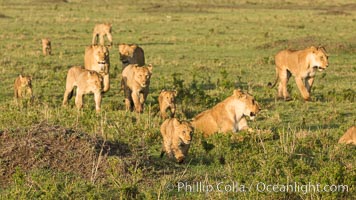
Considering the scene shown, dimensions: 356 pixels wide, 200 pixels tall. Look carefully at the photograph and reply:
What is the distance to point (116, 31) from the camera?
107 ft

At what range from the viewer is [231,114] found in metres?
10.4

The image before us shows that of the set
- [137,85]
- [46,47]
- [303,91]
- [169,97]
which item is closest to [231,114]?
[169,97]

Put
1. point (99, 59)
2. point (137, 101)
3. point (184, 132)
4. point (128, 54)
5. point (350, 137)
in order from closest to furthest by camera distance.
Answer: point (184, 132)
point (350, 137)
point (137, 101)
point (99, 59)
point (128, 54)

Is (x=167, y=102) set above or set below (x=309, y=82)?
below

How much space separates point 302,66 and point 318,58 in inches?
15.3

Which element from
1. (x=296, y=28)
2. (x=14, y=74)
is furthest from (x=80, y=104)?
(x=296, y=28)

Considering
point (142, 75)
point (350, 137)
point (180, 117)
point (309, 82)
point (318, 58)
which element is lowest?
point (180, 117)

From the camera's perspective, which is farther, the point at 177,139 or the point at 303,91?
the point at 303,91

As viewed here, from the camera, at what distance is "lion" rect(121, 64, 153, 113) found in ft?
42.3

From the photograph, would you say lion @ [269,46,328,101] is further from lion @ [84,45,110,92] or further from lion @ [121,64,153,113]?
lion @ [84,45,110,92]

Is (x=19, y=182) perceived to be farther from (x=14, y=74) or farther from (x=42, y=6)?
(x=42, y=6)

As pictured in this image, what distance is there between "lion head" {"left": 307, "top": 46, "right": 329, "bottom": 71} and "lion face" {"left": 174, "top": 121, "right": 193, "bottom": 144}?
230 inches

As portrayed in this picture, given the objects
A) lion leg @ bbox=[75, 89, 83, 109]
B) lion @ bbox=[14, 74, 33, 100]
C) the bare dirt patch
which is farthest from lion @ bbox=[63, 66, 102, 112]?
the bare dirt patch

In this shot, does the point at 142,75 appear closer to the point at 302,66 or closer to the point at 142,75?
the point at 142,75
